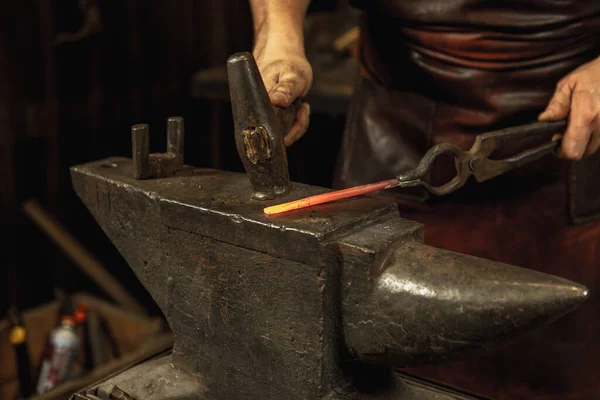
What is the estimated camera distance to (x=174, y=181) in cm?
133

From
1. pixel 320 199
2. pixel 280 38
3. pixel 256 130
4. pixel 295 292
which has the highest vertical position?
pixel 280 38

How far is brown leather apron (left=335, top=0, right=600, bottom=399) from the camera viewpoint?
5.24 feet

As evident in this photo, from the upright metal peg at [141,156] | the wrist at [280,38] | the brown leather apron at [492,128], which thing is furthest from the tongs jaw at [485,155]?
the upright metal peg at [141,156]

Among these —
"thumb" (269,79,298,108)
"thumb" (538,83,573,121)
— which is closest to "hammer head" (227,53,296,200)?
"thumb" (269,79,298,108)

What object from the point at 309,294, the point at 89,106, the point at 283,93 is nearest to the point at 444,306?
the point at 309,294

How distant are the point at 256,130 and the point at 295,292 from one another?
0.29 m

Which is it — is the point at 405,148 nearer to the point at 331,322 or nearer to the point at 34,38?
the point at 331,322

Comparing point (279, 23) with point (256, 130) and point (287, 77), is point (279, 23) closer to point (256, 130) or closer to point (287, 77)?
point (287, 77)

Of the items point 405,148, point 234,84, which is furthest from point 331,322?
point 405,148

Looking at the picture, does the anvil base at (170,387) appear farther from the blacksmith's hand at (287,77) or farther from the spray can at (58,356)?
the spray can at (58,356)

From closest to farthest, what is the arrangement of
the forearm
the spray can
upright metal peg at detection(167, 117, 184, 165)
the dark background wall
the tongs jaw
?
the tongs jaw → upright metal peg at detection(167, 117, 184, 165) → the forearm → the spray can → the dark background wall

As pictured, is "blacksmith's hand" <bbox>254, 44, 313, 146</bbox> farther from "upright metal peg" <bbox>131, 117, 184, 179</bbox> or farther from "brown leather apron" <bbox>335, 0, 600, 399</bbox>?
"brown leather apron" <bbox>335, 0, 600, 399</bbox>

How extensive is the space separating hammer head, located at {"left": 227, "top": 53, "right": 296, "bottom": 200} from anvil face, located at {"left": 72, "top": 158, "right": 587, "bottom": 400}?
4 cm

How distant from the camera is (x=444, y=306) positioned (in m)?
0.99
